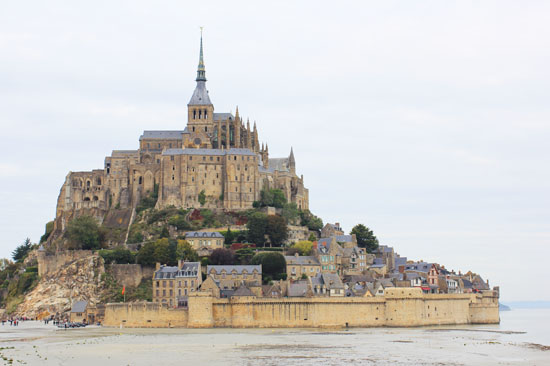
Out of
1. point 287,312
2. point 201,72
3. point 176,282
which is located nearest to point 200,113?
point 201,72

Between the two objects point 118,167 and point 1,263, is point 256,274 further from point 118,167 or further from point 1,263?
point 1,263

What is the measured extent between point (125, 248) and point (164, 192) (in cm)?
1177

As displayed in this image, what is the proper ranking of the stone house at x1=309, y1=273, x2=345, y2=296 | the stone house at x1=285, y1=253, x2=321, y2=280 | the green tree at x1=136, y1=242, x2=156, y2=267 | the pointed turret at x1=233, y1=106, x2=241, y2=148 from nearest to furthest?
1. the stone house at x1=309, y1=273, x2=345, y2=296
2. the stone house at x1=285, y1=253, x2=321, y2=280
3. the green tree at x1=136, y1=242, x2=156, y2=267
4. the pointed turret at x1=233, y1=106, x2=241, y2=148

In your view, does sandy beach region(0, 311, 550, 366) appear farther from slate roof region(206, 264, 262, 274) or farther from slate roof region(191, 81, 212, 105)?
slate roof region(191, 81, 212, 105)

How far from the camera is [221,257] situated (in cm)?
8994

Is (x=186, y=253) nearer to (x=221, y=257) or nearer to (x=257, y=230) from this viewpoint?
(x=221, y=257)

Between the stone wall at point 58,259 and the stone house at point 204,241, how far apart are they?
11784 millimetres

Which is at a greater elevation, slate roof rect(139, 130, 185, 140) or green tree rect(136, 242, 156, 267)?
slate roof rect(139, 130, 185, 140)

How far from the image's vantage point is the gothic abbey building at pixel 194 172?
105875 millimetres

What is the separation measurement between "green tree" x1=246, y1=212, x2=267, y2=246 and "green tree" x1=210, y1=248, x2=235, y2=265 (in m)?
6.71

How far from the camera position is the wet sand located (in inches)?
2093

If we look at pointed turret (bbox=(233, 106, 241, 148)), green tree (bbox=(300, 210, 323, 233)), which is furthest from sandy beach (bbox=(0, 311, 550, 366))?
pointed turret (bbox=(233, 106, 241, 148))

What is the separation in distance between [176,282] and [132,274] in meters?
8.86

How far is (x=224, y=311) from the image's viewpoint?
253 feet
